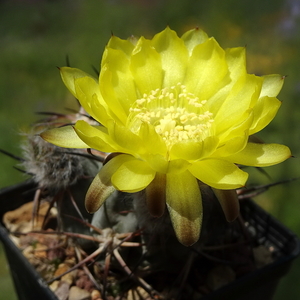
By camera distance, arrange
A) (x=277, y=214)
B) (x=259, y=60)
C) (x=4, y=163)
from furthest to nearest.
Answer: (x=259, y=60)
(x=4, y=163)
(x=277, y=214)

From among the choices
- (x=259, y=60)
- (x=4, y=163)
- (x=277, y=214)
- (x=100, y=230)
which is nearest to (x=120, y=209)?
(x=100, y=230)

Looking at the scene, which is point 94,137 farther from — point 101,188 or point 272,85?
point 272,85

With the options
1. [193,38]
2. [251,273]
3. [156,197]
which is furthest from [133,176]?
[251,273]

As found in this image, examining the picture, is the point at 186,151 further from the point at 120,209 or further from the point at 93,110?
the point at 120,209

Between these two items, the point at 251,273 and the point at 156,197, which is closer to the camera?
the point at 156,197

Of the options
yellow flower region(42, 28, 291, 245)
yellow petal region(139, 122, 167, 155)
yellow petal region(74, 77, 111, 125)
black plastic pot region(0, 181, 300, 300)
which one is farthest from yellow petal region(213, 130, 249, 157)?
black plastic pot region(0, 181, 300, 300)

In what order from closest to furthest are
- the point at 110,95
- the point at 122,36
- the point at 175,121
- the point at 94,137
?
1. the point at 94,137
2. the point at 110,95
3. the point at 175,121
4. the point at 122,36
